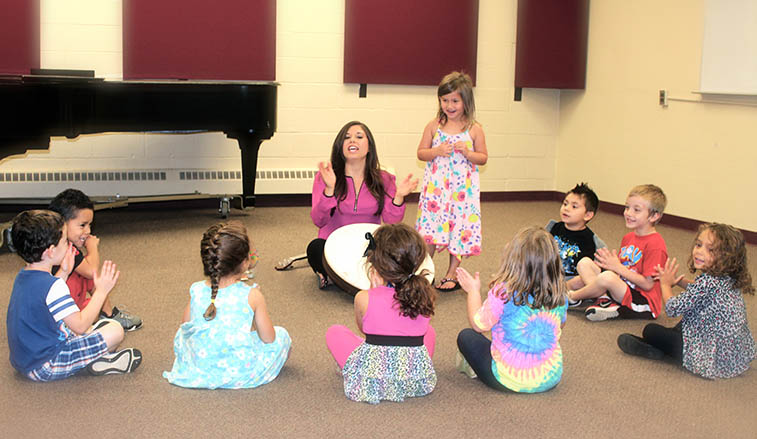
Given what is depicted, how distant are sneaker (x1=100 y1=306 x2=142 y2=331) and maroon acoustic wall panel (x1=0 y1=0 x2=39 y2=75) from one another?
3.31m

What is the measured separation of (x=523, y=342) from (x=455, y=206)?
1640 millimetres

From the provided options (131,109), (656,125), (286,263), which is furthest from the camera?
(656,125)

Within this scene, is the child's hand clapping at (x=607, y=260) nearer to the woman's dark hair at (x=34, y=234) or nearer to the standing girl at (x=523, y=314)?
→ the standing girl at (x=523, y=314)

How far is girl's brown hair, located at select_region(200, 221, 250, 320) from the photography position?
2.64 meters

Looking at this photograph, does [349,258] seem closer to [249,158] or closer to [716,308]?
[716,308]

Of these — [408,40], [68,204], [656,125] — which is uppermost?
[408,40]

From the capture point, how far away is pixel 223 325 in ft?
8.86

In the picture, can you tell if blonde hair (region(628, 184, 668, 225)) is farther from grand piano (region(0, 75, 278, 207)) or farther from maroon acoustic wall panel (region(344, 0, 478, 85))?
maroon acoustic wall panel (region(344, 0, 478, 85))

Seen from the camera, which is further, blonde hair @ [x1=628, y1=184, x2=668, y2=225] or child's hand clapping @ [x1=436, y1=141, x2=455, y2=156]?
child's hand clapping @ [x1=436, y1=141, x2=455, y2=156]

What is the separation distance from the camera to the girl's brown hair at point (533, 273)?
8.78 ft

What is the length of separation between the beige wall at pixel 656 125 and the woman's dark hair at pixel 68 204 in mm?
4445

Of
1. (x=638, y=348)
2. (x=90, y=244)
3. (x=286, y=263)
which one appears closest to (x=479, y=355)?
(x=638, y=348)

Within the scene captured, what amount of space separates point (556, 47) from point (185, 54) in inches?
128

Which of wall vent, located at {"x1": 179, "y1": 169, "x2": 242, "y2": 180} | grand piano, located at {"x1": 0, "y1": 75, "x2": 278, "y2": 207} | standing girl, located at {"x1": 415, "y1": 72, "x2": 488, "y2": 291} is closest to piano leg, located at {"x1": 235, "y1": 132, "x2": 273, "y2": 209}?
grand piano, located at {"x1": 0, "y1": 75, "x2": 278, "y2": 207}
